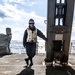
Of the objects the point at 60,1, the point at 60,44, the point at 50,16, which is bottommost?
the point at 60,44

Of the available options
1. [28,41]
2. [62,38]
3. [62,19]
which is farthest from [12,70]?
[62,19]

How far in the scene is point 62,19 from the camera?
6.32m

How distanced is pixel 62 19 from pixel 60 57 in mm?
1363

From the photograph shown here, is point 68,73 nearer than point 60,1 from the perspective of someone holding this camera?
Yes

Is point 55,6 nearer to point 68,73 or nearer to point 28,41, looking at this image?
point 28,41

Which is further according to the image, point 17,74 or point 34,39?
point 34,39

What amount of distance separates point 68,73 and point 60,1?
2473 millimetres

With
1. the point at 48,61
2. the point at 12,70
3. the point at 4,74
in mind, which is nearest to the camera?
the point at 4,74

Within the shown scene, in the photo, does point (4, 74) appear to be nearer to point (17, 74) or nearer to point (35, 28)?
point (17, 74)

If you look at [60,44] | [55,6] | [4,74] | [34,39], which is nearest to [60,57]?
[60,44]

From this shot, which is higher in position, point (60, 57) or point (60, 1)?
point (60, 1)

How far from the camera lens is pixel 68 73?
16.7 feet

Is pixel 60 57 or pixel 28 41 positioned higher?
pixel 28 41

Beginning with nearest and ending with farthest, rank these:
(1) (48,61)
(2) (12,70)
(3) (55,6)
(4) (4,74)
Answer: (4) (4,74) < (2) (12,70) < (3) (55,6) < (1) (48,61)
